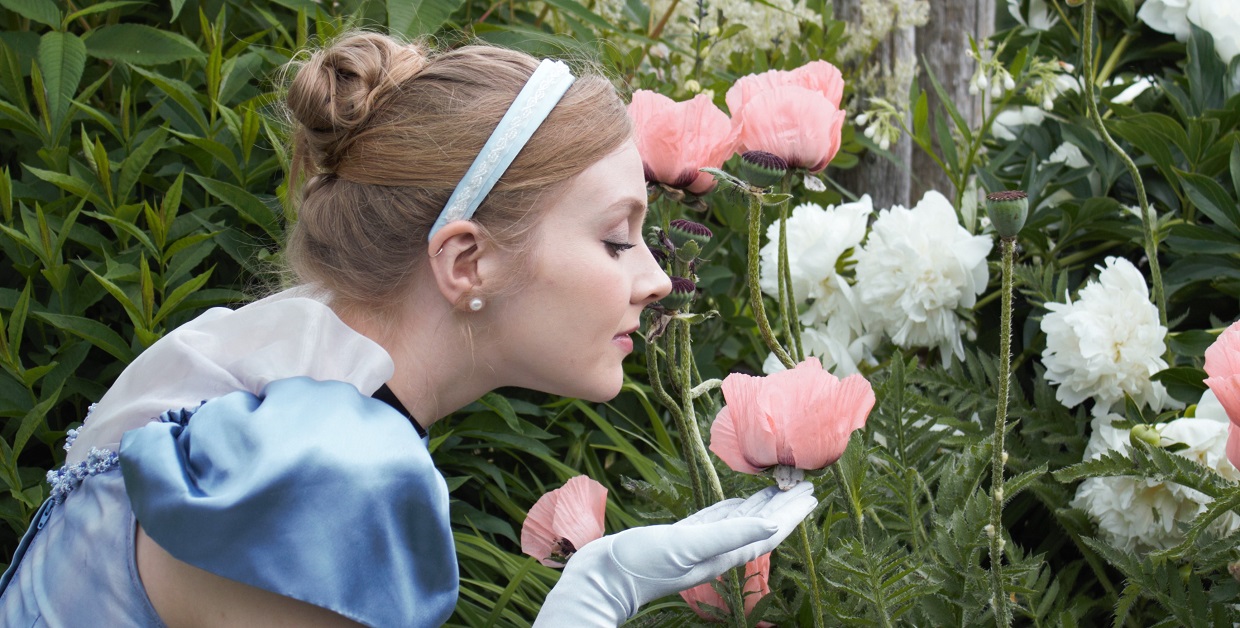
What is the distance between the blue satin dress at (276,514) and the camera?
0.90 m

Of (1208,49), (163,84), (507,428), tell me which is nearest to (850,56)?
(1208,49)

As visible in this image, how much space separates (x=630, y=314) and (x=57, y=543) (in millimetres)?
598

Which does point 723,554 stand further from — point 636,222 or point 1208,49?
point 1208,49

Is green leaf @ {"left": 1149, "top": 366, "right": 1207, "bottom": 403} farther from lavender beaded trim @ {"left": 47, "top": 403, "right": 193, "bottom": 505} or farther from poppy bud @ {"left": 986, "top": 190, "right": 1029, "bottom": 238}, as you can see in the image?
lavender beaded trim @ {"left": 47, "top": 403, "right": 193, "bottom": 505}

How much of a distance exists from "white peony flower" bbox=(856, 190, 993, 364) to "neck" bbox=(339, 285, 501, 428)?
65 centimetres

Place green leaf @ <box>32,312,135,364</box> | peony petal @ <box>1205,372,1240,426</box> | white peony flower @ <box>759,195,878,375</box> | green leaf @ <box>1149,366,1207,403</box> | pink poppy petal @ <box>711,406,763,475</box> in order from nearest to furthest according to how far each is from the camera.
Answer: peony petal @ <box>1205,372,1240,426</box>
pink poppy petal @ <box>711,406,763,475</box>
green leaf @ <box>1149,366,1207,403</box>
green leaf @ <box>32,312,135,364</box>
white peony flower @ <box>759,195,878,375</box>

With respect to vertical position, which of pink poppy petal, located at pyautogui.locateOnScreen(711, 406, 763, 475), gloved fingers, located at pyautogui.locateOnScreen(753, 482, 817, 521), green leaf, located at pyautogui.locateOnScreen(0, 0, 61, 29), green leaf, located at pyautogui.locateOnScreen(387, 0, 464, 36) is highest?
green leaf, located at pyautogui.locateOnScreen(387, 0, 464, 36)

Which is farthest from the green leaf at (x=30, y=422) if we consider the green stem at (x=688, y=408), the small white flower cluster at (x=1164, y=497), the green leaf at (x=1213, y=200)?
the green leaf at (x=1213, y=200)

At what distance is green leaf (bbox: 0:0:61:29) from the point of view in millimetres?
1515

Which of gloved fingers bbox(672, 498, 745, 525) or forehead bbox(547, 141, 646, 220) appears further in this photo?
forehead bbox(547, 141, 646, 220)

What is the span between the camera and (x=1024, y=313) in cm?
162

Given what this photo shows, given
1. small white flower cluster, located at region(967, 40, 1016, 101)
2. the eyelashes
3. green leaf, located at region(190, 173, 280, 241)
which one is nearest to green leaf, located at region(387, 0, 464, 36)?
green leaf, located at region(190, 173, 280, 241)

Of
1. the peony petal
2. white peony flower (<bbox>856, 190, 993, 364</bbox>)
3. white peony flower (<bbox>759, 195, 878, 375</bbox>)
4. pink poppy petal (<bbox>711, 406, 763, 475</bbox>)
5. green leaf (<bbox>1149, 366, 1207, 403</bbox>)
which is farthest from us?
white peony flower (<bbox>759, 195, 878, 375</bbox>)

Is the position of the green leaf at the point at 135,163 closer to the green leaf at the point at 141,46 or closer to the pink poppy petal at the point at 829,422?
the green leaf at the point at 141,46
